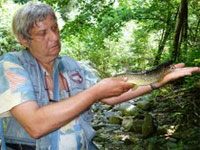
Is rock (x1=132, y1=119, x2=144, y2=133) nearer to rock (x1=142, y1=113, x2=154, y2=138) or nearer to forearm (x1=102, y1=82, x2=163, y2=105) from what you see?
rock (x1=142, y1=113, x2=154, y2=138)

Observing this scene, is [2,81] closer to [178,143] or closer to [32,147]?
[32,147]

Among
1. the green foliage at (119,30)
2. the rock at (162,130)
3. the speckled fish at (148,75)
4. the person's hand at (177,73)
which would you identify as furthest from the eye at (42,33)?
the rock at (162,130)

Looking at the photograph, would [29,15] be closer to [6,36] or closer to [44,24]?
[44,24]

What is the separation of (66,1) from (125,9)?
1.38 meters

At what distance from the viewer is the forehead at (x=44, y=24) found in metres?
2.19

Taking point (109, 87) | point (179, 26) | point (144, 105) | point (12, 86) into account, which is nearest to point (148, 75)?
point (109, 87)

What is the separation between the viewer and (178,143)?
590cm

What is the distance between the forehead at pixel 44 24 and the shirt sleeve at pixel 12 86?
27 cm

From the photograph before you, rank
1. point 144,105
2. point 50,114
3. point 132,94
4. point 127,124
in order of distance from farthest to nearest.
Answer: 1. point 144,105
2. point 127,124
3. point 132,94
4. point 50,114

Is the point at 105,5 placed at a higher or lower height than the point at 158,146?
higher

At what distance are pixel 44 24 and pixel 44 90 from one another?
0.44m

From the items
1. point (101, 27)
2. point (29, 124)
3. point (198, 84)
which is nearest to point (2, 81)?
point (29, 124)

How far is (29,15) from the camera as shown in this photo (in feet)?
7.14

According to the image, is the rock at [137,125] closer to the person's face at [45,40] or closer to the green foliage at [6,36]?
the person's face at [45,40]
